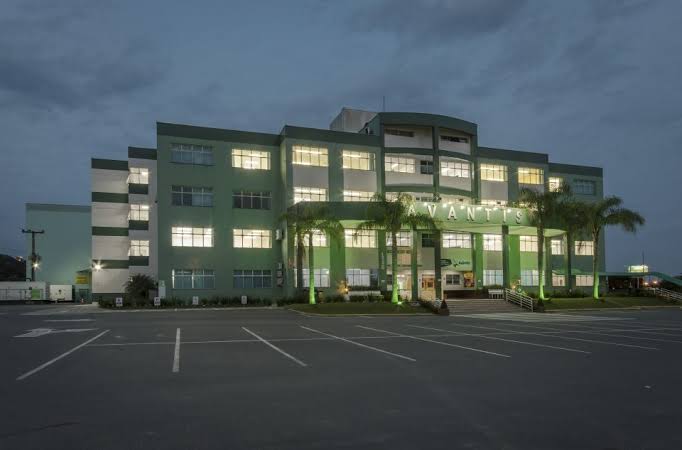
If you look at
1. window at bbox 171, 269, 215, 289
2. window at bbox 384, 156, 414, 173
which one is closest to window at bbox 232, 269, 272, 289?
window at bbox 171, 269, 215, 289

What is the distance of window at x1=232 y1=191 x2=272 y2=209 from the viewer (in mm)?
53594

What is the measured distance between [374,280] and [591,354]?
37.9 metres

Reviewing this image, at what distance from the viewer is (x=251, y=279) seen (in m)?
53.4

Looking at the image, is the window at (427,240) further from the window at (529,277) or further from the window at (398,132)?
the window at (529,277)

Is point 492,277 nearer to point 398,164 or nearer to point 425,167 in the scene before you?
point 425,167

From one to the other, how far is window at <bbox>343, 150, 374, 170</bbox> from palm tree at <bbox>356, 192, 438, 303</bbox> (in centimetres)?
1185

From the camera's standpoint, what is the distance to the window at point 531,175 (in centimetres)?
6488

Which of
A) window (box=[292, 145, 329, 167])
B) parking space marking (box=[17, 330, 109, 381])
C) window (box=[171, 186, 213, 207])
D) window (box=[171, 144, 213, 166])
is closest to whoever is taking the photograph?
parking space marking (box=[17, 330, 109, 381])

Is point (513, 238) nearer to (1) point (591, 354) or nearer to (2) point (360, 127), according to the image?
(2) point (360, 127)

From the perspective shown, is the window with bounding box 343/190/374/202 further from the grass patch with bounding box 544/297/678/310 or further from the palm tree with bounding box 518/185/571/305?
the grass patch with bounding box 544/297/678/310

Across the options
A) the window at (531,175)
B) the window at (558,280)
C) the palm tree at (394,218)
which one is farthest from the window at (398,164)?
the window at (558,280)

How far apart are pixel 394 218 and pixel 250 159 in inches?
740

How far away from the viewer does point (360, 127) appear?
62.3m

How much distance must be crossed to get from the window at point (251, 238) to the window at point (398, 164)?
14.1 metres
